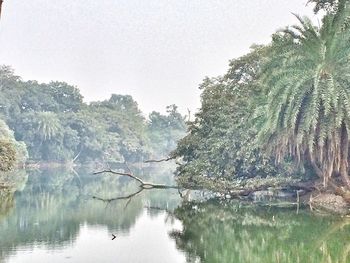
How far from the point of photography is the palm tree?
21.8m

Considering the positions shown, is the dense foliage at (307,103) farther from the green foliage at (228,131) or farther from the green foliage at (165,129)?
the green foliage at (165,129)

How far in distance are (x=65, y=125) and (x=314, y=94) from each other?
68.8 metres

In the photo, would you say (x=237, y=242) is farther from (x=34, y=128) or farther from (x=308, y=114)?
(x=34, y=128)

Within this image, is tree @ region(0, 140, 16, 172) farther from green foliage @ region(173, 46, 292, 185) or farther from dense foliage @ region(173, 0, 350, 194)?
dense foliage @ region(173, 0, 350, 194)

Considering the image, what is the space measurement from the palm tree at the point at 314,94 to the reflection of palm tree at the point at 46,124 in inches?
2337

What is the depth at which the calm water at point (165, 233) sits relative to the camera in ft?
43.8

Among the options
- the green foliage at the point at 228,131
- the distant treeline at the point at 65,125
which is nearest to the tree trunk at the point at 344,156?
the green foliage at the point at 228,131

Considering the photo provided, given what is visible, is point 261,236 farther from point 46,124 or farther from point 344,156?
point 46,124

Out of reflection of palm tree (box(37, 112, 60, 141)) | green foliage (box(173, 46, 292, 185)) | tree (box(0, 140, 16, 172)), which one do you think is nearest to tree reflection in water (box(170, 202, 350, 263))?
green foliage (box(173, 46, 292, 185))

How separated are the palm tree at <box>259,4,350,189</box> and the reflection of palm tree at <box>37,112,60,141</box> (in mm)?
59363

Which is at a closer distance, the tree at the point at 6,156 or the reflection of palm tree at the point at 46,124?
the tree at the point at 6,156

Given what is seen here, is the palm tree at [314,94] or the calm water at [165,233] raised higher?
the palm tree at [314,94]

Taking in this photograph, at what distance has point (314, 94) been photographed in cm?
2172

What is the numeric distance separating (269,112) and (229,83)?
11815 mm
